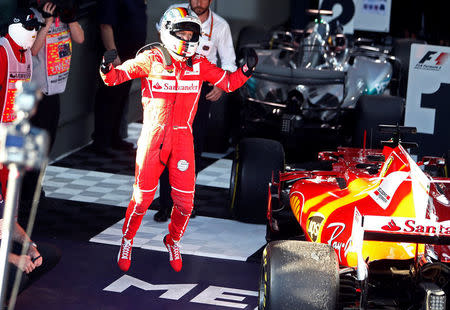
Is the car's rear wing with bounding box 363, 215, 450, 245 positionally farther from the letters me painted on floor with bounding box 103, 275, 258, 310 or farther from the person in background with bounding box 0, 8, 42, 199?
the person in background with bounding box 0, 8, 42, 199

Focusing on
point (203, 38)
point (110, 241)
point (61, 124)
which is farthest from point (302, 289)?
point (61, 124)

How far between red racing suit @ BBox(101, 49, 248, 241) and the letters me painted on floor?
34 cm

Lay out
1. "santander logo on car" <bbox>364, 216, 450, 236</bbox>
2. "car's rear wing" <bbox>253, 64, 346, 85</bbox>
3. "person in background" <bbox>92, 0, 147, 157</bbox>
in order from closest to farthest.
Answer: "santander logo on car" <bbox>364, 216, 450, 236</bbox> → "car's rear wing" <bbox>253, 64, 346, 85</bbox> → "person in background" <bbox>92, 0, 147, 157</bbox>

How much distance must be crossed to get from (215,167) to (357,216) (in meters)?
4.54

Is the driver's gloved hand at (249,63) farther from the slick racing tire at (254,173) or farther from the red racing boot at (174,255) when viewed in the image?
the red racing boot at (174,255)

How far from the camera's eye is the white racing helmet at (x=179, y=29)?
17.9 ft

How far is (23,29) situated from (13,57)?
20cm

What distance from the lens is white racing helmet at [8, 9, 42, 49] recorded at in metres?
5.92

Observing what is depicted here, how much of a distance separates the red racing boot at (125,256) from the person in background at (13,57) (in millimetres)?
889

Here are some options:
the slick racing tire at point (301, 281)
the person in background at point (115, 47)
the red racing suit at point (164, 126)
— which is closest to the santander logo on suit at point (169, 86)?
the red racing suit at point (164, 126)

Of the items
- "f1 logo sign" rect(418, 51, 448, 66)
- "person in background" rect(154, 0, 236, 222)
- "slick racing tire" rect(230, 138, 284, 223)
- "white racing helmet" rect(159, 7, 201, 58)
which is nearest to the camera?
"white racing helmet" rect(159, 7, 201, 58)

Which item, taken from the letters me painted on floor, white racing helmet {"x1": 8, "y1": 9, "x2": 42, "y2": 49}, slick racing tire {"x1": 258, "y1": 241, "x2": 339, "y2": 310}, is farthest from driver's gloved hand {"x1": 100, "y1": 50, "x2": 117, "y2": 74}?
slick racing tire {"x1": 258, "y1": 241, "x2": 339, "y2": 310}

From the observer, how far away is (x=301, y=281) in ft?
13.3

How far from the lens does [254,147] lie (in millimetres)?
6445
